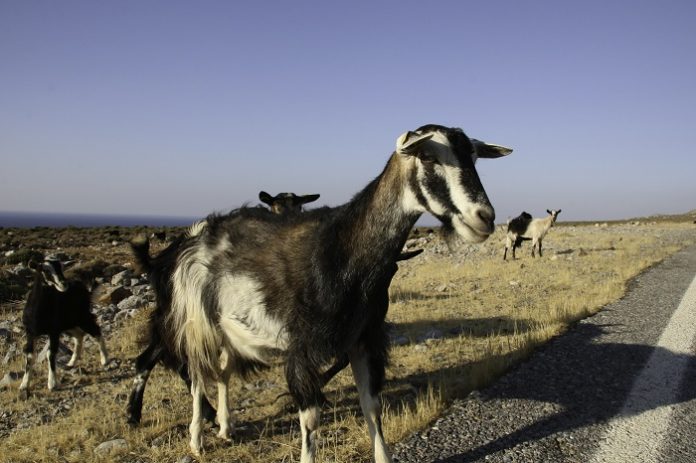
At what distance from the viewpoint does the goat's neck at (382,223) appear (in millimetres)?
3678

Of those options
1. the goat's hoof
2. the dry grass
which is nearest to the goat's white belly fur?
the dry grass

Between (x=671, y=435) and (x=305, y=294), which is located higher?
(x=305, y=294)

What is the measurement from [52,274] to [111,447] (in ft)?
15.5

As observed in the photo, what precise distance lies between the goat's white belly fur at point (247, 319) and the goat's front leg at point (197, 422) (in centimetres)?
88

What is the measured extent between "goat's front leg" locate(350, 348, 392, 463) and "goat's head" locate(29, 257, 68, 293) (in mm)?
6140

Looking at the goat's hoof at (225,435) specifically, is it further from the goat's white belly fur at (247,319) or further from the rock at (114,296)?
the rock at (114,296)

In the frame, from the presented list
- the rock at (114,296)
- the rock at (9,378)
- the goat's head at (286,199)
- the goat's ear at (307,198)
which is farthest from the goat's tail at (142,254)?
the rock at (114,296)

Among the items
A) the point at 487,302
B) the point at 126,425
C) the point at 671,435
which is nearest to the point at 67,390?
the point at 126,425

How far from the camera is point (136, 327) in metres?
10.1

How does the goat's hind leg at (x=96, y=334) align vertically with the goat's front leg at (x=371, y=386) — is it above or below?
below

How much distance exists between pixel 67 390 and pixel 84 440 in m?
2.61

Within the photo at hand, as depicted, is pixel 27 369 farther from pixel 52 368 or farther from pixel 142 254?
pixel 142 254

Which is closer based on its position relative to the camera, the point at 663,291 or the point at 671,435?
the point at 671,435

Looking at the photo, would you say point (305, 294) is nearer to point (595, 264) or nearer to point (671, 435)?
point (671, 435)
